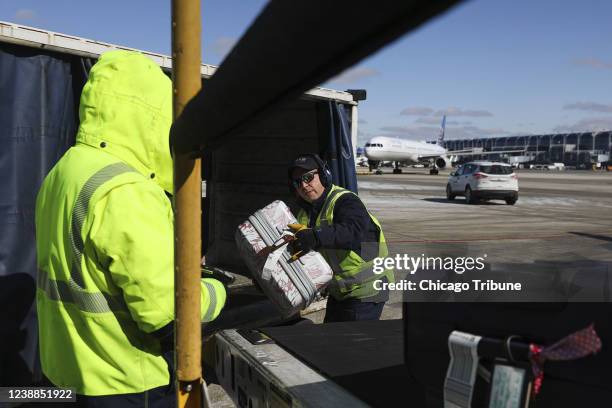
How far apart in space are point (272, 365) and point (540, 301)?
3.91 feet

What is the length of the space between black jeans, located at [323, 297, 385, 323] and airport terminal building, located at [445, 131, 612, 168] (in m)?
133

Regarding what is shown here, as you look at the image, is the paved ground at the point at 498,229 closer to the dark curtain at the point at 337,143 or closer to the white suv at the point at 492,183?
the white suv at the point at 492,183

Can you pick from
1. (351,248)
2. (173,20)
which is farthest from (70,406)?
(351,248)

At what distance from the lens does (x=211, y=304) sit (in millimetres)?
1987

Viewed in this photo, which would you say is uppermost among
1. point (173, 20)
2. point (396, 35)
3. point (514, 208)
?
point (173, 20)

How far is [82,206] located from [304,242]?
182cm

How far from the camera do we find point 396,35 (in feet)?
1.57

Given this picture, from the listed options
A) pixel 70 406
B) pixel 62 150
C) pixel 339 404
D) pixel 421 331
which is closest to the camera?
pixel 421 331

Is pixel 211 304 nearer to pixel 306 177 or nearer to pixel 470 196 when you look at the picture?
pixel 306 177

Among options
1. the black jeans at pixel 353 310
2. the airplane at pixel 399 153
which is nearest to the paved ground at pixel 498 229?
the black jeans at pixel 353 310

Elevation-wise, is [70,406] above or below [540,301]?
below

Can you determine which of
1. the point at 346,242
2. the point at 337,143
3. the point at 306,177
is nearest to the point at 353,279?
the point at 346,242

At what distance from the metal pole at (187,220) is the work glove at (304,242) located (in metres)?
2.22

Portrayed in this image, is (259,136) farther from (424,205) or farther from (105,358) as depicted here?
(424,205)
